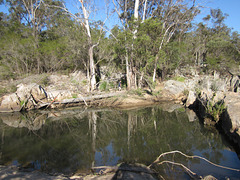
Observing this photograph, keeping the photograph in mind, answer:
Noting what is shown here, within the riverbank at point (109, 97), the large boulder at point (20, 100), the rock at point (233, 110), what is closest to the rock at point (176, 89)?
the riverbank at point (109, 97)

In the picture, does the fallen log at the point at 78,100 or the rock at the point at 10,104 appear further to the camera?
the fallen log at the point at 78,100

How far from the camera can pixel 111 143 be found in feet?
20.9

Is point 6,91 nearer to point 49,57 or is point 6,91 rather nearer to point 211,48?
point 49,57

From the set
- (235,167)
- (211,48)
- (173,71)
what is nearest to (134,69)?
(173,71)

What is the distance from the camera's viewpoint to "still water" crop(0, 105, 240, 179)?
15.8 ft

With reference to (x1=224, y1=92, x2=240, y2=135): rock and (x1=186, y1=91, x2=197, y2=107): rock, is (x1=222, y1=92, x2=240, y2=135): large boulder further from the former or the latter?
(x1=186, y1=91, x2=197, y2=107): rock

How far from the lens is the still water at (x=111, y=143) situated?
481 centimetres

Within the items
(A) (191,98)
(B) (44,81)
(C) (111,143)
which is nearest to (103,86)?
(B) (44,81)

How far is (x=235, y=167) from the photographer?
4422mm

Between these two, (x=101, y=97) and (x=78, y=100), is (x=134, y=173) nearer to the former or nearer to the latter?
(x=101, y=97)

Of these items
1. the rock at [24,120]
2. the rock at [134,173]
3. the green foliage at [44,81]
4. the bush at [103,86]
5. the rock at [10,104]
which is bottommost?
the rock at [24,120]

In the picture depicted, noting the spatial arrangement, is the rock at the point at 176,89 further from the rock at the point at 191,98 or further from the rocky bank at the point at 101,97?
the rock at the point at 191,98

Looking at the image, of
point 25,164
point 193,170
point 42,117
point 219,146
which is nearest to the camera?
point 193,170

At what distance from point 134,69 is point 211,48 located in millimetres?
15635
